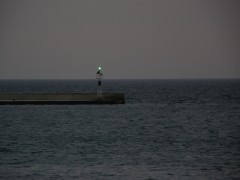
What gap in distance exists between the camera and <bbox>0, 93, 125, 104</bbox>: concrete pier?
91.8m

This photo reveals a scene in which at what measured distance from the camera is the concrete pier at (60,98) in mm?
91812

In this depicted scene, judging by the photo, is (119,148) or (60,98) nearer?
(119,148)

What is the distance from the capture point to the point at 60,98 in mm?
93875

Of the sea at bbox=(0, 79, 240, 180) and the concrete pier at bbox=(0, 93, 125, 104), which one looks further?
the concrete pier at bbox=(0, 93, 125, 104)

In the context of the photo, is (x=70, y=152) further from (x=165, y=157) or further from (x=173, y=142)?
(x=173, y=142)

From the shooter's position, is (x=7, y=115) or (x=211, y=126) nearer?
(x=211, y=126)

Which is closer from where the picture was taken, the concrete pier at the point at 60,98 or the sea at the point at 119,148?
the sea at the point at 119,148

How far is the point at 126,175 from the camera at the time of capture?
107ft

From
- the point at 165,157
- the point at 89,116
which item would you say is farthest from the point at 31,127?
the point at 165,157

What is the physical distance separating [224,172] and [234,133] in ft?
77.3

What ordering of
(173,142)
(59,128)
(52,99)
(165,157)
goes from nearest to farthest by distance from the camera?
(165,157) → (173,142) → (59,128) → (52,99)

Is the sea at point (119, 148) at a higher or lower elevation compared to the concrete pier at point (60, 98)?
lower

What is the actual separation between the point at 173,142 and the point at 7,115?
38207mm

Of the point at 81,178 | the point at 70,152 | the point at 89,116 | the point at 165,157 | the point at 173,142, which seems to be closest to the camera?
the point at 81,178
